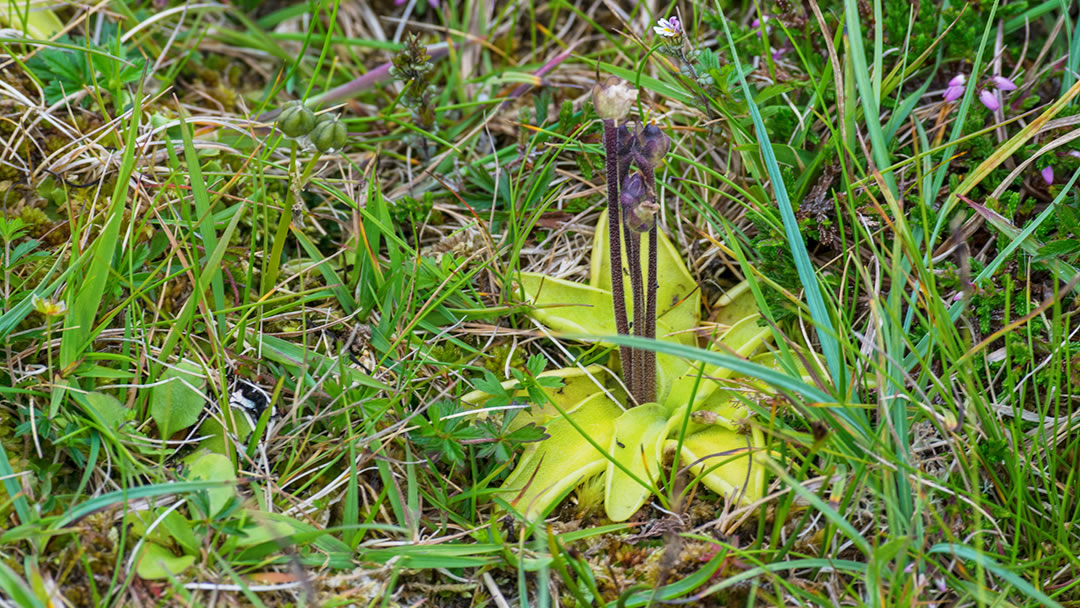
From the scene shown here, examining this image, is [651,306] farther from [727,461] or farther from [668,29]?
[668,29]

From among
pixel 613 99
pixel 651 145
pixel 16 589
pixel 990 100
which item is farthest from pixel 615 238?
pixel 16 589

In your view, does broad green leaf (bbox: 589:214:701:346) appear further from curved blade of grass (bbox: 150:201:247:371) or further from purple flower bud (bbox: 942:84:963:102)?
curved blade of grass (bbox: 150:201:247:371)

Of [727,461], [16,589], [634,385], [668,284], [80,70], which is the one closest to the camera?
[16,589]

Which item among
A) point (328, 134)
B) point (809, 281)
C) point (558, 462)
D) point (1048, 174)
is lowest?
point (558, 462)

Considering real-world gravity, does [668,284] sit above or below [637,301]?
below

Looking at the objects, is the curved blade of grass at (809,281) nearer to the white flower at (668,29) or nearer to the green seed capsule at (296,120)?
the white flower at (668,29)

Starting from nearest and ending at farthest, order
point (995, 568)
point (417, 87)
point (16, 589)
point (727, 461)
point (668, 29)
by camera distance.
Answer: point (16, 589)
point (995, 568)
point (727, 461)
point (668, 29)
point (417, 87)

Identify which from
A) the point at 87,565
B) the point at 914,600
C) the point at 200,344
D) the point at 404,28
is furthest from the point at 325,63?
the point at 914,600

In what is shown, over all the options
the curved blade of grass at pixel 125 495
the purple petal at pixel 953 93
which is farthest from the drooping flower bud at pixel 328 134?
the purple petal at pixel 953 93
